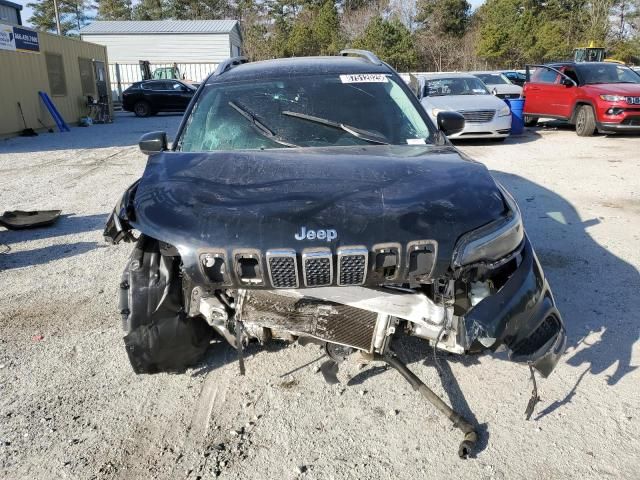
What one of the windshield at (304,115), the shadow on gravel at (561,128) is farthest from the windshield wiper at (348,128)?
the shadow on gravel at (561,128)

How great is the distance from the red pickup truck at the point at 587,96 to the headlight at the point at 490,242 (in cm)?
1146

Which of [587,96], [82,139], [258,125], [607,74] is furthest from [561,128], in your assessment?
[258,125]

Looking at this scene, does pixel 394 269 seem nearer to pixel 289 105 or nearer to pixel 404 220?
pixel 404 220

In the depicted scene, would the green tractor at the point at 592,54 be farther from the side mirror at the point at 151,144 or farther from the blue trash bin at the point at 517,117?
the side mirror at the point at 151,144

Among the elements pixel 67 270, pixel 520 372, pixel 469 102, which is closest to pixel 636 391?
pixel 520 372

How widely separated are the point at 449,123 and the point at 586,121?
35.6ft

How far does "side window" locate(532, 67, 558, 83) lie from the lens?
46.0 ft

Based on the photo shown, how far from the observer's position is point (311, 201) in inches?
96.3

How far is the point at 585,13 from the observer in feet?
124

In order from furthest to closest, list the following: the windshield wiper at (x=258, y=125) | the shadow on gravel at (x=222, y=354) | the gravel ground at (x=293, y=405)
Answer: the windshield wiper at (x=258, y=125) < the shadow on gravel at (x=222, y=354) < the gravel ground at (x=293, y=405)

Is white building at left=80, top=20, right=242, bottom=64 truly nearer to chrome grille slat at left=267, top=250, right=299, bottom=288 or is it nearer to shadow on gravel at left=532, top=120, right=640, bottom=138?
shadow on gravel at left=532, top=120, right=640, bottom=138

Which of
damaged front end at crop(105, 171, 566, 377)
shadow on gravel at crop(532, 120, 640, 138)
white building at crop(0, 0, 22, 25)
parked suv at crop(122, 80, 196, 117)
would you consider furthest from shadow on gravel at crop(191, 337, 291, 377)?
white building at crop(0, 0, 22, 25)

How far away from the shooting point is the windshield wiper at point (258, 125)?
3.44 metres

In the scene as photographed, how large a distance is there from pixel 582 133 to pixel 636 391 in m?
12.0
